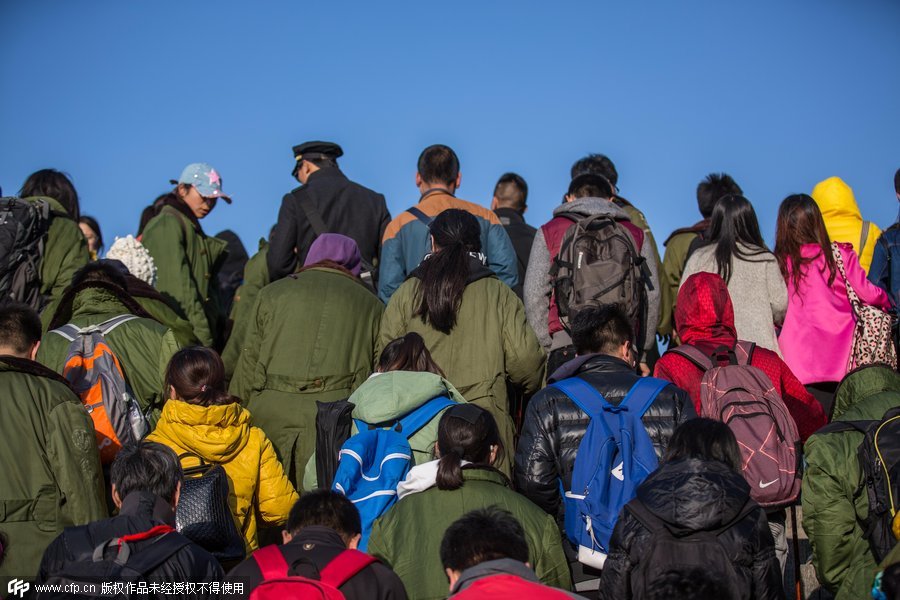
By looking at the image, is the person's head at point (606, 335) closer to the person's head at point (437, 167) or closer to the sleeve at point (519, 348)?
the sleeve at point (519, 348)

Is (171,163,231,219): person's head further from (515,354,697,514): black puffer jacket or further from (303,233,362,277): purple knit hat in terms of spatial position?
(515,354,697,514): black puffer jacket

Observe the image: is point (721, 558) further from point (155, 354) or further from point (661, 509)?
point (155, 354)

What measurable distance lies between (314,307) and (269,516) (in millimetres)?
1555

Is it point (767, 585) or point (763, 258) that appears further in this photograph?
point (763, 258)

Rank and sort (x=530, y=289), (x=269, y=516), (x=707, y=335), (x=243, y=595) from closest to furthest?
(x=243, y=595), (x=269, y=516), (x=707, y=335), (x=530, y=289)

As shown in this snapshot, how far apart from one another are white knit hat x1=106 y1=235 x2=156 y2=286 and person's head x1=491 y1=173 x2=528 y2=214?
131 inches

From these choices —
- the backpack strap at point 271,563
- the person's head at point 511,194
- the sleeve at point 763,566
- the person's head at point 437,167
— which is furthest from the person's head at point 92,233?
the sleeve at point 763,566

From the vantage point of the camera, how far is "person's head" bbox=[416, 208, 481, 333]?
7281mm


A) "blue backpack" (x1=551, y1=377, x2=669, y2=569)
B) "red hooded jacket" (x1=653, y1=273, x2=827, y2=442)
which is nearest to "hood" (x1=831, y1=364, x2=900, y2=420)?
"red hooded jacket" (x1=653, y1=273, x2=827, y2=442)

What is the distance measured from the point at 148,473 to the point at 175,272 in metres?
4.52

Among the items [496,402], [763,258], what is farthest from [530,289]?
[763,258]

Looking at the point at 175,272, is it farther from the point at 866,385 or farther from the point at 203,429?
the point at 866,385

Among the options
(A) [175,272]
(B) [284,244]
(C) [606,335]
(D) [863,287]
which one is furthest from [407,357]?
(D) [863,287]

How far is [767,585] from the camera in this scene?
16.1 ft
